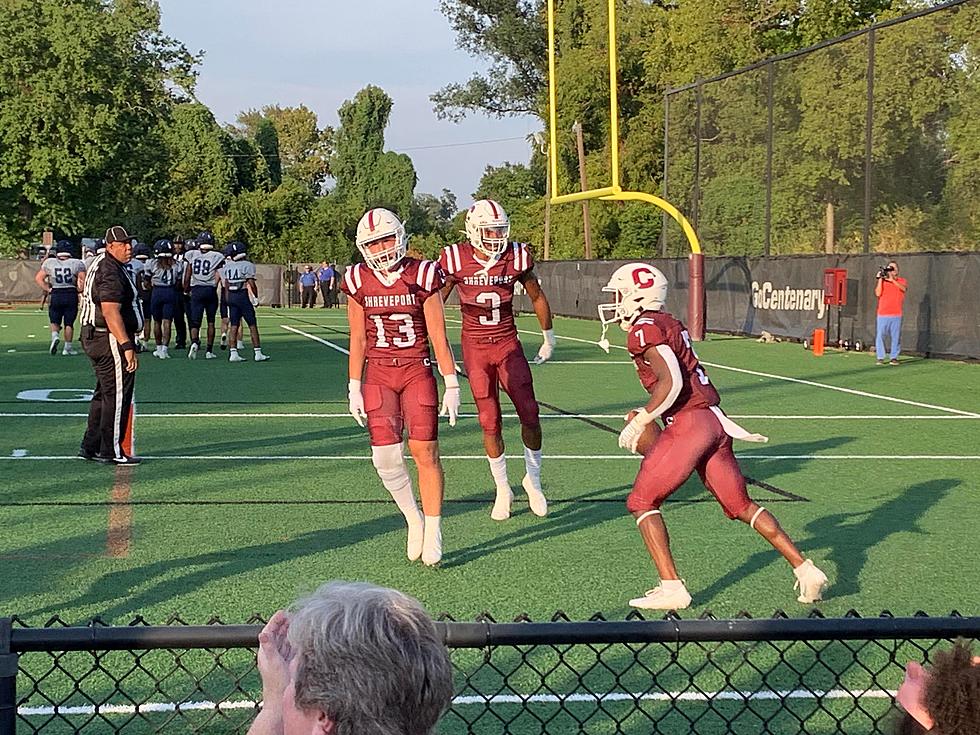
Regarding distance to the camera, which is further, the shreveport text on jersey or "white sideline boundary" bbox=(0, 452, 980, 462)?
the shreveport text on jersey

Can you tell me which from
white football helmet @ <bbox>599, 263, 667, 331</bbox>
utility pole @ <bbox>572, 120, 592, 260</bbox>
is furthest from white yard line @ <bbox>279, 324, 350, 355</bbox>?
utility pole @ <bbox>572, 120, 592, 260</bbox>

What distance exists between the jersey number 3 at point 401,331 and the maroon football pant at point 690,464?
1803mm

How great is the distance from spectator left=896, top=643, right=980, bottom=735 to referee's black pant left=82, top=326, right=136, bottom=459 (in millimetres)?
9696

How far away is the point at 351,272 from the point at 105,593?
2.38 meters

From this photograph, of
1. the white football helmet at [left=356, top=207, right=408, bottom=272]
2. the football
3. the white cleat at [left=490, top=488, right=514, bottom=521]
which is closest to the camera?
the football

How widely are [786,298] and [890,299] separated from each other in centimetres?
681

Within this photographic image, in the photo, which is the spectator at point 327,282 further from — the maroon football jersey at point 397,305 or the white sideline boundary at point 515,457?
the maroon football jersey at point 397,305

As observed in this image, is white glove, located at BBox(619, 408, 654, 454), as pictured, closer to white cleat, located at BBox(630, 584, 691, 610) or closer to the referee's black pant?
white cleat, located at BBox(630, 584, 691, 610)

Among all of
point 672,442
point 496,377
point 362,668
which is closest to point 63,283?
point 496,377

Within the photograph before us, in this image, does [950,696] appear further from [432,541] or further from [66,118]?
[66,118]

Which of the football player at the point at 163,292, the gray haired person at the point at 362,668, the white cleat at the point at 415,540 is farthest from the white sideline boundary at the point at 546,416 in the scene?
the gray haired person at the point at 362,668

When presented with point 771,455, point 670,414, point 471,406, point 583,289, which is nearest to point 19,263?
point 583,289

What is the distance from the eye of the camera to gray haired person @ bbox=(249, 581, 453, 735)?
7.65 ft

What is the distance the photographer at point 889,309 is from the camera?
22.5m
